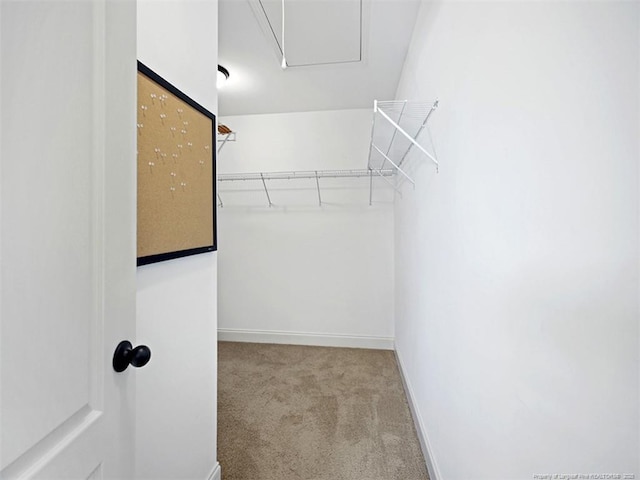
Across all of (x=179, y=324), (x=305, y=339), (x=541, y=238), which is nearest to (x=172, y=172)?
(x=179, y=324)

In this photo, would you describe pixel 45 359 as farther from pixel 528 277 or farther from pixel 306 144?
pixel 306 144

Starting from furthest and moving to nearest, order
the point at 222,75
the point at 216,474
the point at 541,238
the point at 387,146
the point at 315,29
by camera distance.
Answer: the point at 222,75, the point at 387,146, the point at 315,29, the point at 216,474, the point at 541,238

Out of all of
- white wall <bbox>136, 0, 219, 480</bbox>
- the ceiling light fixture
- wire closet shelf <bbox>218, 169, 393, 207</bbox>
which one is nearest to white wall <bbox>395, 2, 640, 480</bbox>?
white wall <bbox>136, 0, 219, 480</bbox>

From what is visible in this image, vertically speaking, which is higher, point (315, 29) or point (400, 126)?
point (315, 29)

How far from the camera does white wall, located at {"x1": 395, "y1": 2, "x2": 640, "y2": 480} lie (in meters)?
0.51

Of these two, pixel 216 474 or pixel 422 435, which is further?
pixel 422 435

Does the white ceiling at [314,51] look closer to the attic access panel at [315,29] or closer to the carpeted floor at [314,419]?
the attic access panel at [315,29]

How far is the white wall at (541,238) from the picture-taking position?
0.51 metres

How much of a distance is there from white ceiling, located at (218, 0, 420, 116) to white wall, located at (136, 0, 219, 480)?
0.65 metres

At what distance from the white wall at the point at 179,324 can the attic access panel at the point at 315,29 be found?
0.60 m

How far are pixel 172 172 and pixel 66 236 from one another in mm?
597

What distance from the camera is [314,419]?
201 cm

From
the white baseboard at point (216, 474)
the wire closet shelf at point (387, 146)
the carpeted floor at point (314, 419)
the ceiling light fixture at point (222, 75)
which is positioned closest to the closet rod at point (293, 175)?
the wire closet shelf at point (387, 146)

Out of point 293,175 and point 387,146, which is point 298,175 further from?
point 387,146
